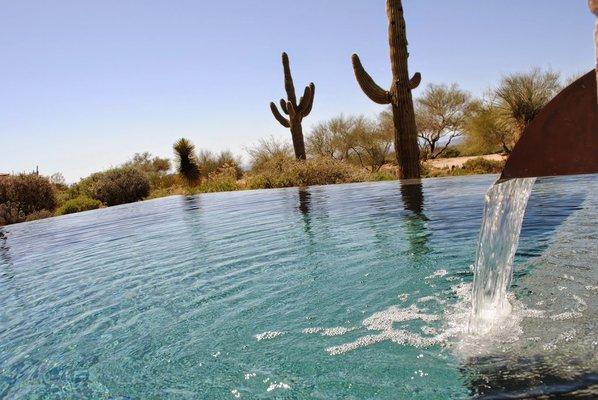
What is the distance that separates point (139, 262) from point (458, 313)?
12.6ft

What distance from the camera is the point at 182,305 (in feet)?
11.9

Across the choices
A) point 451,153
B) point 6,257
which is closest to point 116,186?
point 6,257

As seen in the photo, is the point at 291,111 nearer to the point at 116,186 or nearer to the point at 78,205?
the point at 116,186

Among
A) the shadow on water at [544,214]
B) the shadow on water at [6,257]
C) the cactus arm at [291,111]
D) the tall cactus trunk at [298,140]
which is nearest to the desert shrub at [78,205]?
the shadow on water at [6,257]

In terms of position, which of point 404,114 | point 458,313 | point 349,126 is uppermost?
point 349,126

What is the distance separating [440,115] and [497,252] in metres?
32.8

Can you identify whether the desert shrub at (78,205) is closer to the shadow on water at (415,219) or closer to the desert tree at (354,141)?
the shadow on water at (415,219)

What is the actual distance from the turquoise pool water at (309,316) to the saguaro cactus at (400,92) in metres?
4.83

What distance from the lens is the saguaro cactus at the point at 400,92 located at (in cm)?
1070

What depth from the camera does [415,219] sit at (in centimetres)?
622

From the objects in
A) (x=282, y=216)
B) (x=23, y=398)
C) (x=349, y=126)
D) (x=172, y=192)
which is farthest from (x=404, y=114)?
(x=349, y=126)

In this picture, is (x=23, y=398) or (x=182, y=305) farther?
(x=182, y=305)

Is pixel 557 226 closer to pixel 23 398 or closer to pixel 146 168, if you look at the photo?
pixel 23 398

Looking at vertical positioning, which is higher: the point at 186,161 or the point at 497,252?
the point at 186,161
